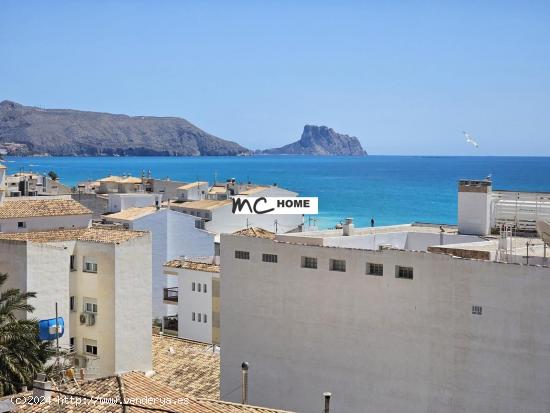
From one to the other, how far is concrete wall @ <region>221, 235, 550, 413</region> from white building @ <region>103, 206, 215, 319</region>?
2328cm

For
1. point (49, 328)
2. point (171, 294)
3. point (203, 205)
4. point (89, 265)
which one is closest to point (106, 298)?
point (89, 265)

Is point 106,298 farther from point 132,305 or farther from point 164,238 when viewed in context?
point 164,238

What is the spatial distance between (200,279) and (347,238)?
16045mm

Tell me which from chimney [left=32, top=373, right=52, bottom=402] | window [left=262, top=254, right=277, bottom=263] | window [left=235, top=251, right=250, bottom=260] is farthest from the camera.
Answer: window [left=235, top=251, right=250, bottom=260]

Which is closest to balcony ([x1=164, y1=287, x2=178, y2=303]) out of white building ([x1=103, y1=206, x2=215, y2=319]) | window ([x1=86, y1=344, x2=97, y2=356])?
white building ([x1=103, y1=206, x2=215, y2=319])

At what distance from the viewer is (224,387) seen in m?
31.4

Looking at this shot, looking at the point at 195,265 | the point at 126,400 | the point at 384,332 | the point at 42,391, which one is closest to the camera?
the point at 126,400

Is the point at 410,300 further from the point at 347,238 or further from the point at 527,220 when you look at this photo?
the point at 527,220

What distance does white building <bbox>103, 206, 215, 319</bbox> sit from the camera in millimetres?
54719

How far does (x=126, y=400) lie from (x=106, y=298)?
52.3ft

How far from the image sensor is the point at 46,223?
3906 cm

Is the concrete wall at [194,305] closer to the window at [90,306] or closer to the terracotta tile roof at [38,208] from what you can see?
the terracotta tile roof at [38,208]

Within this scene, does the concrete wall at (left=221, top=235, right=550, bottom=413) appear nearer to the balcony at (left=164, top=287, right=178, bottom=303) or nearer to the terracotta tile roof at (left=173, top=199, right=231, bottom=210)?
the balcony at (left=164, top=287, right=178, bottom=303)

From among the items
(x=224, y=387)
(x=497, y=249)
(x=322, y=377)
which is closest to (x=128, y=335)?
(x=224, y=387)
